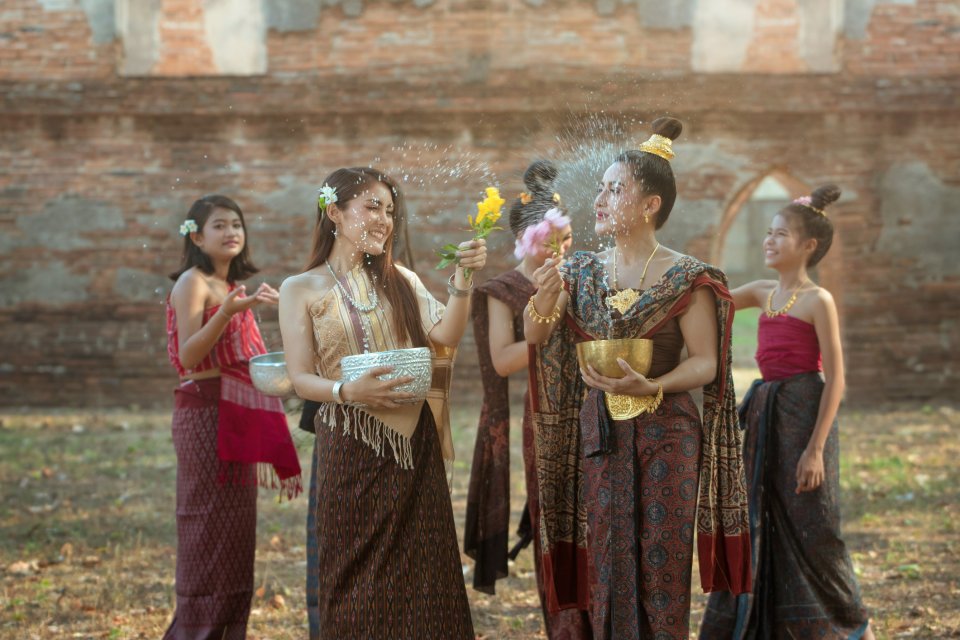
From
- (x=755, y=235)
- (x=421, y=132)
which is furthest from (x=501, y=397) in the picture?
(x=755, y=235)

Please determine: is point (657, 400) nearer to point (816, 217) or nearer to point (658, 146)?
point (658, 146)

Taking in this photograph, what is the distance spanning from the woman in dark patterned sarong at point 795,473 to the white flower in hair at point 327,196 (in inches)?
83.0

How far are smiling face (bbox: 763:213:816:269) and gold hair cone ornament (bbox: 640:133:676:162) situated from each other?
131cm

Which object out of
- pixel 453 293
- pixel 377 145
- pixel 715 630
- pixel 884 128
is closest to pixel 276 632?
pixel 715 630

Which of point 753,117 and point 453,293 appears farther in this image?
point 753,117

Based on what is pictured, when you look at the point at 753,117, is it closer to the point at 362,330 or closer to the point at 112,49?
the point at 112,49

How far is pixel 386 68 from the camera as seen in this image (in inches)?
493

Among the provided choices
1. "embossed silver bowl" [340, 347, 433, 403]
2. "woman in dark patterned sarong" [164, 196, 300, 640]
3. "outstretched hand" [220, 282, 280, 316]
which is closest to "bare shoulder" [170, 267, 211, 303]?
"woman in dark patterned sarong" [164, 196, 300, 640]

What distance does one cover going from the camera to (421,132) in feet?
41.0

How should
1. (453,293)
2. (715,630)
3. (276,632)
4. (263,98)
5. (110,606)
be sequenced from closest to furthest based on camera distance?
(453,293)
(715,630)
(276,632)
(110,606)
(263,98)

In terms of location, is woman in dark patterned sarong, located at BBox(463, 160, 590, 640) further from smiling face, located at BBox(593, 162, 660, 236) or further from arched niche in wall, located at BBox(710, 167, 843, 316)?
arched niche in wall, located at BBox(710, 167, 843, 316)

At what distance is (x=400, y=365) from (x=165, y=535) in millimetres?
4574

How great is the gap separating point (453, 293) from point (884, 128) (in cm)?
1017

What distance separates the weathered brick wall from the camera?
12.5 metres
